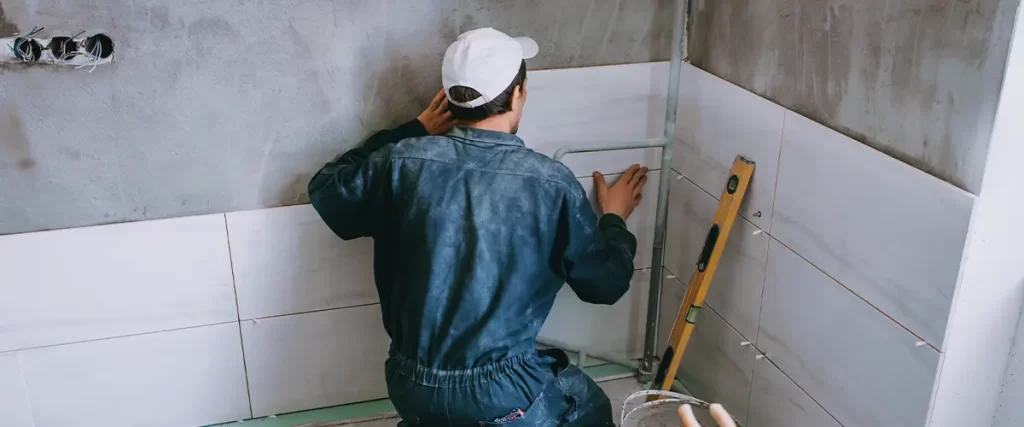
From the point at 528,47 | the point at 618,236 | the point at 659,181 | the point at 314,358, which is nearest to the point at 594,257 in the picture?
the point at 618,236

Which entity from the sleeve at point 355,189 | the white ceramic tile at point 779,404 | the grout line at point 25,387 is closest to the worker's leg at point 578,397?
the white ceramic tile at point 779,404

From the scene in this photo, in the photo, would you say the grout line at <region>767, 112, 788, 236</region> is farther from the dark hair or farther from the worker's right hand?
the dark hair

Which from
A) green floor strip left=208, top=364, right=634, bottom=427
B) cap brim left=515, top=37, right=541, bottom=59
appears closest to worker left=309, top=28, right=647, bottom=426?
cap brim left=515, top=37, right=541, bottom=59

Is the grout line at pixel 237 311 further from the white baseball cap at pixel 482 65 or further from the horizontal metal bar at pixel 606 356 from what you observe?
the horizontal metal bar at pixel 606 356

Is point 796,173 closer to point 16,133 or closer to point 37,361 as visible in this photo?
point 16,133

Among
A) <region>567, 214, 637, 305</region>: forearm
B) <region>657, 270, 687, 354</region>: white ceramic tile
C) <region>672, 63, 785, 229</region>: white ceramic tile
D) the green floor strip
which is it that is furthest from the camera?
<region>657, 270, 687, 354</region>: white ceramic tile

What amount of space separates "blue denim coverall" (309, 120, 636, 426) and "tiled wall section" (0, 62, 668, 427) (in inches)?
15.3

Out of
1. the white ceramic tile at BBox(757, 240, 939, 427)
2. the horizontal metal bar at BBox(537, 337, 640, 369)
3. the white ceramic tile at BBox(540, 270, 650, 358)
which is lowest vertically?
the horizontal metal bar at BBox(537, 337, 640, 369)

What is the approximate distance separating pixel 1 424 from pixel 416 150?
1272 mm

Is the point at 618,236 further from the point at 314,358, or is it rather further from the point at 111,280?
the point at 111,280

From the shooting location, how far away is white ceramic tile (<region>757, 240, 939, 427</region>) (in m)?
→ 1.51

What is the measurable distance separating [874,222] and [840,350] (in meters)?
0.30

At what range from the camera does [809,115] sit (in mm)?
1697

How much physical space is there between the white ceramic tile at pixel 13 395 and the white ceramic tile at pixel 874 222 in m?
1.79
